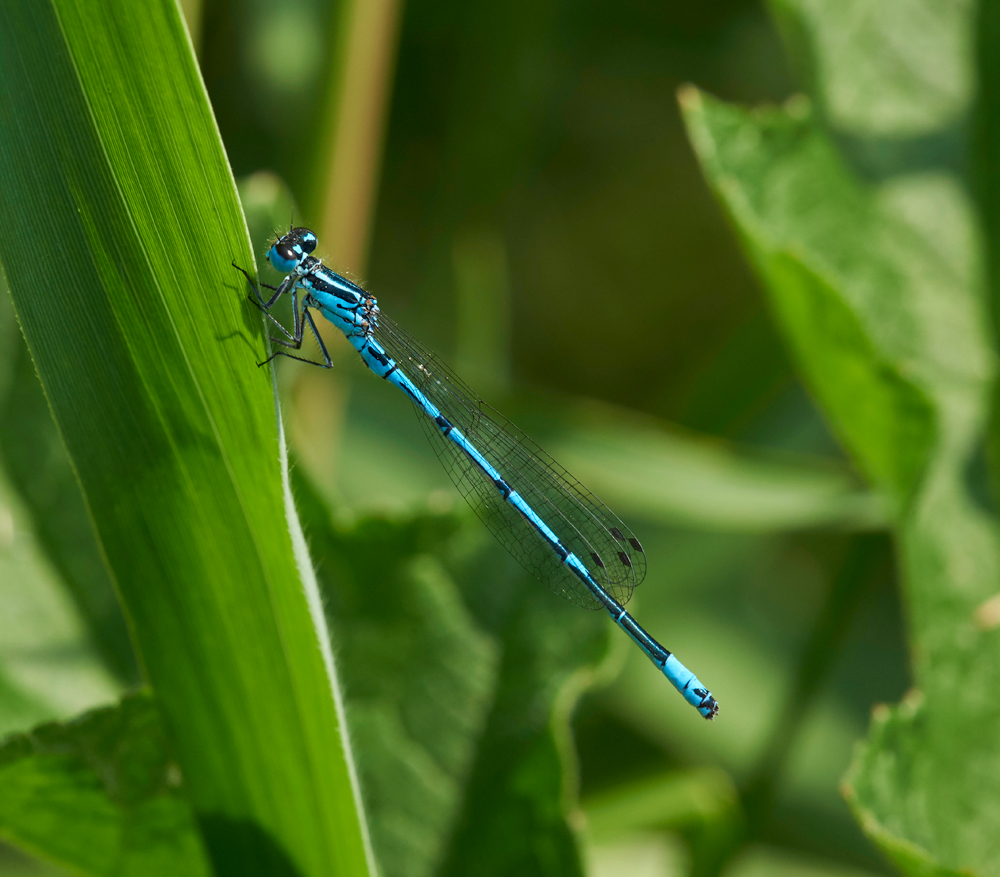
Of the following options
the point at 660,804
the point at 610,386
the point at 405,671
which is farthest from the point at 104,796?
the point at 610,386

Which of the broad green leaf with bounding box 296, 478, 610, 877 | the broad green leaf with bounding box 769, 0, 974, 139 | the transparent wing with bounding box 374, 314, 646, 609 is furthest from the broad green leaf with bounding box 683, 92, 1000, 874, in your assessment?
the transparent wing with bounding box 374, 314, 646, 609

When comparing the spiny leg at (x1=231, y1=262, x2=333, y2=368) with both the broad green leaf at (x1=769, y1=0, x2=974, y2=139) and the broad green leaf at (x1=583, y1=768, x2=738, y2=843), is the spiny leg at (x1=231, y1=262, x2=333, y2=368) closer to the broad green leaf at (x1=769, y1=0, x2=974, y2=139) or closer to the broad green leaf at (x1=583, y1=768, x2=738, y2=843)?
the broad green leaf at (x1=769, y1=0, x2=974, y2=139)

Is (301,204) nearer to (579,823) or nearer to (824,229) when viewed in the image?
(824,229)

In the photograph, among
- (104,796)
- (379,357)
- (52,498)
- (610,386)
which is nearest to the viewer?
(104,796)

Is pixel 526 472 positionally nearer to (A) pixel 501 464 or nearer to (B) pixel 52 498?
(A) pixel 501 464

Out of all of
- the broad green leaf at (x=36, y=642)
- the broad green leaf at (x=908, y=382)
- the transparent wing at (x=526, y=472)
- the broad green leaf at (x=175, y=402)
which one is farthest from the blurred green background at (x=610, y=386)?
the broad green leaf at (x=175, y=402)

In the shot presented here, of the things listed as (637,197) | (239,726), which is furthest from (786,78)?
(239,726)
